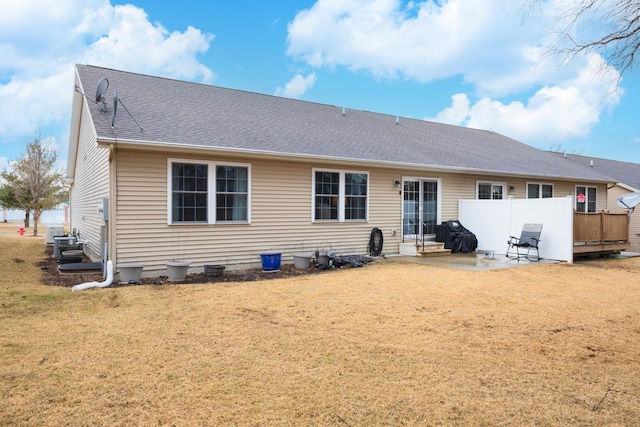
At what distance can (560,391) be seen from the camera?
3270 mm

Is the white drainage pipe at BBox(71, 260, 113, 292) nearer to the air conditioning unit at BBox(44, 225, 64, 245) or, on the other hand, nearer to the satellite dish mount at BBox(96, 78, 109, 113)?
the satellite dish mount at BBox(96, 78, 109, 113)

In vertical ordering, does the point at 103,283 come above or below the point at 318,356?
above

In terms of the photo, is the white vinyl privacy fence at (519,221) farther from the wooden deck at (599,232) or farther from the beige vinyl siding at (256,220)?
the beige vinyl siding at (256,220)

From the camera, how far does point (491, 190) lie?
14.3 meters

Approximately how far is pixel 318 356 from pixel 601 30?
498 cm

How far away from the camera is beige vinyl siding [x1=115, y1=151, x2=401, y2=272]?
8180 millimetres

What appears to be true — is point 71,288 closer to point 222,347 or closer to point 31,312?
point 31,312

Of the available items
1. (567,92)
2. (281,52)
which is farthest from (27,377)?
(281,52)

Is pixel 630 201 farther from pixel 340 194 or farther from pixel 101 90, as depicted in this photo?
pixel 101 90

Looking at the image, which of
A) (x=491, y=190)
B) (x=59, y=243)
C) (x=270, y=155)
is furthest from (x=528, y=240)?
(x=59, y=243)

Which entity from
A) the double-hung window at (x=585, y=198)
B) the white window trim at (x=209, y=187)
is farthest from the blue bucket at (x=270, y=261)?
the double-hung window at (x=585, y=198)

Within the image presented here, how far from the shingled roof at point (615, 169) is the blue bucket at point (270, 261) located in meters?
17.8

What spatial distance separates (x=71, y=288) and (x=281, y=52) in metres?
13.8

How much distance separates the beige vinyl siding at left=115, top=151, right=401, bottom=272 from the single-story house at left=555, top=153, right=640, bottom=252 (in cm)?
1244
